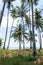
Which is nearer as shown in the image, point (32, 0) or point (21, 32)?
point (32, 0)

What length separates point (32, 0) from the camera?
39.1m

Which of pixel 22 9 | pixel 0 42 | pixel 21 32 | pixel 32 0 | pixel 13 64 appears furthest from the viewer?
pixel 0 42

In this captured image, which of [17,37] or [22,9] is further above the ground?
[22,9]

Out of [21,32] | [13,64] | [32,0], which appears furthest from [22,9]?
[13,64]

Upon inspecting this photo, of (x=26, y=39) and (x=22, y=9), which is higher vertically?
(x=22, y=9)

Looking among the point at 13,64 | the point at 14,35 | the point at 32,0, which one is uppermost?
the point at 32,0

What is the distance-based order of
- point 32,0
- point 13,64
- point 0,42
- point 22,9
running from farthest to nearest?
point 0,42 → point 22,9 → point 32,0 → point 13,64

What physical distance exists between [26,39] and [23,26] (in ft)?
15.4

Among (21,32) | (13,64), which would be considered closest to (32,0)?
(13,64)

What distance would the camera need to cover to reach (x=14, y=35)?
67812mm

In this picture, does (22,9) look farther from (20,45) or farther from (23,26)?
(20,45)

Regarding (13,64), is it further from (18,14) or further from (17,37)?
(17,37)

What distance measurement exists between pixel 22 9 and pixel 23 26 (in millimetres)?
5246

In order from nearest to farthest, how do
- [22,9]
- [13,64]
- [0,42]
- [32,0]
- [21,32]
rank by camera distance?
1. [13,64]
2. [32,0]
3. [22,9]
4. [21,32]
5. [0,42]
